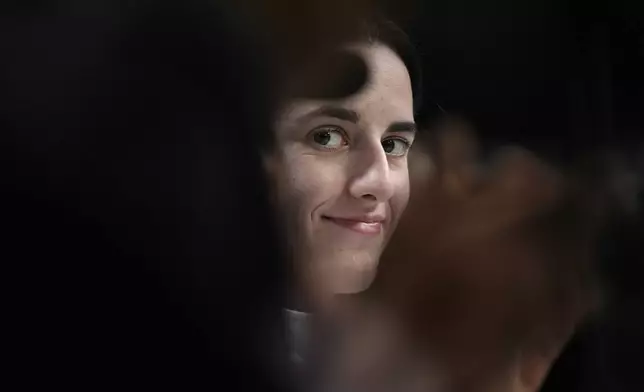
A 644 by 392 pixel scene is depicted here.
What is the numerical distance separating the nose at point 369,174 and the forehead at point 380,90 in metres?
0.03

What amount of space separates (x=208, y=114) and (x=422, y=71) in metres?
0.20

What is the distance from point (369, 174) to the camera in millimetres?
574

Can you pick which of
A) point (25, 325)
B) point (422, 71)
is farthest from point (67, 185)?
point (422, 71)

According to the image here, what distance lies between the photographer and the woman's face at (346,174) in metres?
0.56

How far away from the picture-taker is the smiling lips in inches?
22.7

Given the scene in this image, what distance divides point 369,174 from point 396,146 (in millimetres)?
38

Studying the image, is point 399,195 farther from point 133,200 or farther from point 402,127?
point 133,200

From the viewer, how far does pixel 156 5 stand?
54 cm

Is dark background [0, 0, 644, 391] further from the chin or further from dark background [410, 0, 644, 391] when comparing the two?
dark background [410, 0, 644, 391]

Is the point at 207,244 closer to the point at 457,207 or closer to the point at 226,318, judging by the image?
the point at 226,318

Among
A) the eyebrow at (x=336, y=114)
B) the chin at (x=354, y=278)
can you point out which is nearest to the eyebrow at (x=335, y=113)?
the eyebrow at (x=336, y=114)

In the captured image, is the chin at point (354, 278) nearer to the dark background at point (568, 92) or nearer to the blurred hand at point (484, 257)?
the blurred hand at point (484, 257)

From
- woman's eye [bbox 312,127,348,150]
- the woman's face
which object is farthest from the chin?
woman's eye [bbox 312,127,348,150]

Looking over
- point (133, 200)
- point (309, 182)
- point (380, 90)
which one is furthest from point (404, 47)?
point (133, 200)
